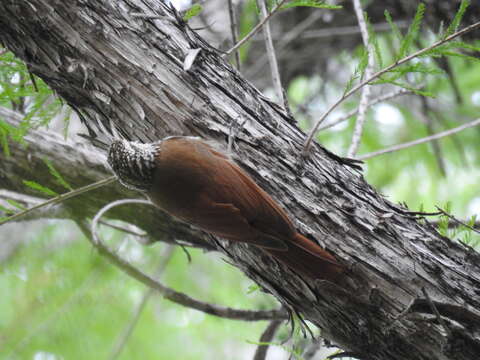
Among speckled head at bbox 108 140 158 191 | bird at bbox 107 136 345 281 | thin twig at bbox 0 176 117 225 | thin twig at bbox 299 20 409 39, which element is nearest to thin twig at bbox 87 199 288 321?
thin twig at bbox 0 176 117 225

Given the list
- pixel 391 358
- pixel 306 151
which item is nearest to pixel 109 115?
pixel 306 151

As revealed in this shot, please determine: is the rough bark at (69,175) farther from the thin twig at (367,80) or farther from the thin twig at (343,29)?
the thin twig at (343,29)

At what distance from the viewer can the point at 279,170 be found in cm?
180

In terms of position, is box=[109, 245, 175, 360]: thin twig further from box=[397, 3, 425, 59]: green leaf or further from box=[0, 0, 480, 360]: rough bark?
box=[397, 3, 425, 59]: green leaf

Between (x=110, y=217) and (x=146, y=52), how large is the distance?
1.19 metres

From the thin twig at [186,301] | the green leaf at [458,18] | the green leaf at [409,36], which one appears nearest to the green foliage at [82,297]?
the thin twig at [186,301]

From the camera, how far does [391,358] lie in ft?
5.59

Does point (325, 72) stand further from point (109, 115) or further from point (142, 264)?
point (109, 115)

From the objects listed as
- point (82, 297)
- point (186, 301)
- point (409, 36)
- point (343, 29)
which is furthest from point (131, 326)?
point (343, 29)

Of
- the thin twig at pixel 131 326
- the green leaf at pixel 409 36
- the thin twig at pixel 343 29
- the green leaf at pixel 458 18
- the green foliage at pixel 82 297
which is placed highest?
the thin twig at pixel 343 29

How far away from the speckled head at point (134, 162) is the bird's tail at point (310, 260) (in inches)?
24.0

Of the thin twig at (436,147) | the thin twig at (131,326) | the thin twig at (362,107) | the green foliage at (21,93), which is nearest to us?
the green foliage at (21,93)

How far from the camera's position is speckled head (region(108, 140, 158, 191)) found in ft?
6.17

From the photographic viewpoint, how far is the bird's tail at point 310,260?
1.69 meters
